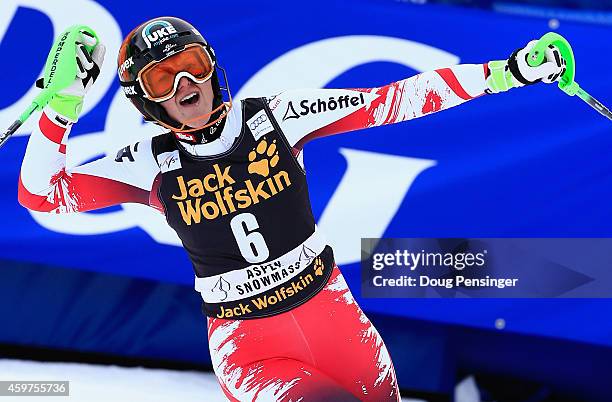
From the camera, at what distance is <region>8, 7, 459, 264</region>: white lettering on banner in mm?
4121

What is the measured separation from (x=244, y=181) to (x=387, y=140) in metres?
1.59

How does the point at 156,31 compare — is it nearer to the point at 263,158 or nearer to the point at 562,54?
the point at 263,158

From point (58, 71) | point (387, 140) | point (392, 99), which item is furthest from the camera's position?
point (387, 140)

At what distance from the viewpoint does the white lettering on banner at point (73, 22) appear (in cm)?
418

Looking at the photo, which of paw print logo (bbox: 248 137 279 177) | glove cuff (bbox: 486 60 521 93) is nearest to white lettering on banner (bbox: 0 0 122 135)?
paw print logo (bbox: 248 137 279 177)

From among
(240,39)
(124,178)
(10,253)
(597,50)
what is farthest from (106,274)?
(597,50)

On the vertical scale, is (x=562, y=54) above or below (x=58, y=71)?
above

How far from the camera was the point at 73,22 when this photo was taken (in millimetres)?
4207

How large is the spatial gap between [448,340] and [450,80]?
217cm

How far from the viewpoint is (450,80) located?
2.67 meters

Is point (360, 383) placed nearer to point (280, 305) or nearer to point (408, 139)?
point (280, 305)

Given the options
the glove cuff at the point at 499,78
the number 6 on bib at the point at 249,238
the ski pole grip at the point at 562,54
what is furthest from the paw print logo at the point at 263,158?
the ski pole grip at the point at 562,54

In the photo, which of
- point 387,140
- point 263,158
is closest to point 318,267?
point 263,158

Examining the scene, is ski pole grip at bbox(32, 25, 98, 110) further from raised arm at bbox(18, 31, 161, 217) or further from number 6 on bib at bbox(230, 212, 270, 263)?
number 6 on bib at bbox(230, 212, 270, 263)
